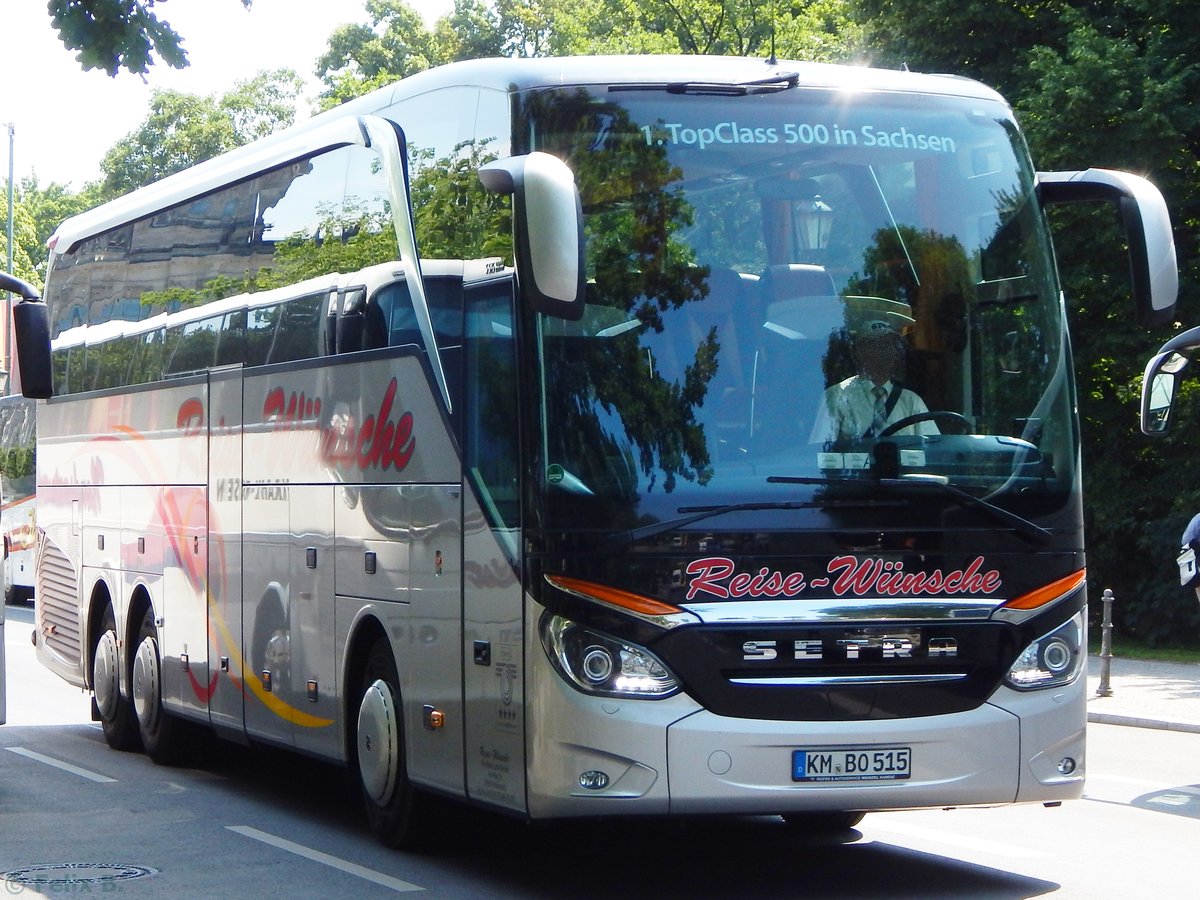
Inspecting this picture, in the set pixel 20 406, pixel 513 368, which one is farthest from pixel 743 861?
pixel 20 406

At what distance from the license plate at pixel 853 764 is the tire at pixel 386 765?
2422 mm

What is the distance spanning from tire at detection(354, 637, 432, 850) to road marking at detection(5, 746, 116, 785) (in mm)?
3554

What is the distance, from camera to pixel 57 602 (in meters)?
16.4

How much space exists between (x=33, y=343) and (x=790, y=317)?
18.3 feet

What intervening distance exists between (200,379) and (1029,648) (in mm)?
6640

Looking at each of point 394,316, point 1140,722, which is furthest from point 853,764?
point 1140,722

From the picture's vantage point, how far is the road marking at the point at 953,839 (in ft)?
31.7

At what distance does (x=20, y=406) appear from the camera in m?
34.5

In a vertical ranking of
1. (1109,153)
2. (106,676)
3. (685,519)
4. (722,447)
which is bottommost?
(106,676)

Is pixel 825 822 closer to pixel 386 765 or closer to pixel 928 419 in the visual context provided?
pixel 386 765

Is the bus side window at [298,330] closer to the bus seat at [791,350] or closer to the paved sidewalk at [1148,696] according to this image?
the bus seat at [791,350]

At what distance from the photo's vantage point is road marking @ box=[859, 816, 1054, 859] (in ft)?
31.7

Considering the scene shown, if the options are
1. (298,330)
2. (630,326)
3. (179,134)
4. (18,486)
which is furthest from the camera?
(179,134)

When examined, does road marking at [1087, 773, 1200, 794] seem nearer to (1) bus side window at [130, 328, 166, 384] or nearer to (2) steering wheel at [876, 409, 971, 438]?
(2) steering wheel at [876, 409, 971, 438]
